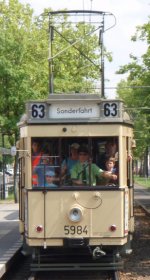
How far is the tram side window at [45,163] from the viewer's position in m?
11.8

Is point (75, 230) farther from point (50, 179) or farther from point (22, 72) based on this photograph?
point (22, 72)

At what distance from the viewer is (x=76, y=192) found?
11.7 metres

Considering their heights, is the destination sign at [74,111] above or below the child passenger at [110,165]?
above

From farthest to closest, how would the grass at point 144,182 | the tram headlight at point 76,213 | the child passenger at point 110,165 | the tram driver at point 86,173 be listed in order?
1. the grass at point 144,182
2. the child passenger at point 110,165
3. the tram driver at point 86,173
4. the tram headlight at point 76,213

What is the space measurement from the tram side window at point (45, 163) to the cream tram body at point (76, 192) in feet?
0.18

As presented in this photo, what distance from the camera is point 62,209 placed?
11.7 metres

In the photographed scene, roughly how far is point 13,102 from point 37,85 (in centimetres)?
160

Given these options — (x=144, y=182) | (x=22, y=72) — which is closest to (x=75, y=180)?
(x=22, y=72)

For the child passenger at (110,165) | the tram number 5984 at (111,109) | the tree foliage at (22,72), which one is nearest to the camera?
the child passenger at (110,165)

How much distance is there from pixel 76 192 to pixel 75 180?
0.22m

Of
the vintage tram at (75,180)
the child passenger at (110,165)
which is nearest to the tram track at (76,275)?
the vintage tram at (75,180)

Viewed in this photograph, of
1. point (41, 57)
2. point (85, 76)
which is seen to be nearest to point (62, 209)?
point (41, 57)

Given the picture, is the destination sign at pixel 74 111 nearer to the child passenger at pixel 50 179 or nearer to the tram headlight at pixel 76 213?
the child passenger at pixel 50 179

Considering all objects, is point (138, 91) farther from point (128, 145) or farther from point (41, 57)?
point (128, 145)
